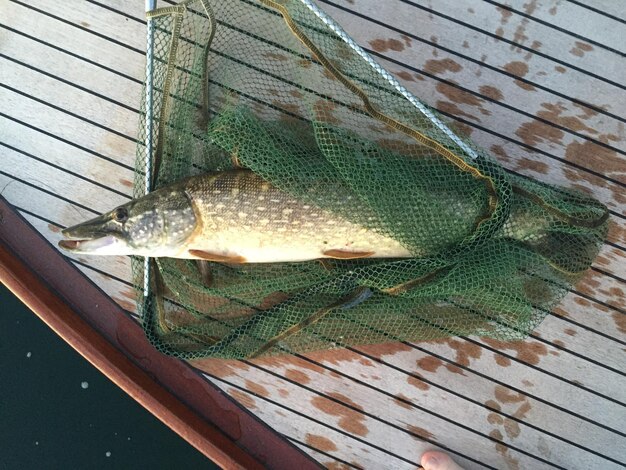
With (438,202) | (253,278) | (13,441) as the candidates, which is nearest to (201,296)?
(253,278)

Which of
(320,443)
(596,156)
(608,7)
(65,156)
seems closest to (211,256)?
(65,156)

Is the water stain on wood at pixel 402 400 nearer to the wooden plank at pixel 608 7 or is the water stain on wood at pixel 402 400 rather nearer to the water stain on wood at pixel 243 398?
the water stain on wood at pixel 243 398

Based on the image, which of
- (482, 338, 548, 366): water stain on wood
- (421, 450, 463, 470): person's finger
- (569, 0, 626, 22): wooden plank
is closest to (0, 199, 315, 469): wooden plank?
(421, 450, 463, 470): person's finger

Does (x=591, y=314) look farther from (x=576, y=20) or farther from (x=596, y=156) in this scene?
(x=576, y=20)

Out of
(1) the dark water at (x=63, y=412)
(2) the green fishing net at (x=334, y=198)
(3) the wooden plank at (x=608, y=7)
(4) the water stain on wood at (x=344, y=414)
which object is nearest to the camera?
(2) the green fishing net at (x=334, y=198)

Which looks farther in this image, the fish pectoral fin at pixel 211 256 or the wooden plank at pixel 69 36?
the wooden plank at pixel 69 36

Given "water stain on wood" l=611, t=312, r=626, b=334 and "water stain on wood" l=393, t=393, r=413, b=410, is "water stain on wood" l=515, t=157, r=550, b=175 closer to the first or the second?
"water stain on wood" l=611, t=312, r=626, b=334

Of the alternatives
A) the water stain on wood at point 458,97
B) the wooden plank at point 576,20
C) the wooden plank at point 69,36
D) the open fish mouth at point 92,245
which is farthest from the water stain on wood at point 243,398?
the wooden plank at point 576,20
